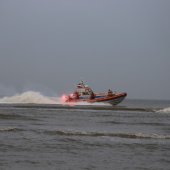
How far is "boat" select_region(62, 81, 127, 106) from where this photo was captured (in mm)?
70375

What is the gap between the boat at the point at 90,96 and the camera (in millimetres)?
70375

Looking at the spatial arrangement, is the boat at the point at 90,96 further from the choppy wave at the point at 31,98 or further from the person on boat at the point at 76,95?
the choppy wave at the point at 31,98

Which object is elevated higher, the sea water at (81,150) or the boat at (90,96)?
the boat at (90,96)

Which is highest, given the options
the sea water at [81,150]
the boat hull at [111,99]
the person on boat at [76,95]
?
the person on boat at [76,95]

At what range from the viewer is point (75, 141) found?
1858 cm

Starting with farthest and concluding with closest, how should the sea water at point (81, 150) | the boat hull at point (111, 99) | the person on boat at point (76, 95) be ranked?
the person on boat at point (76, 95) < the boat hull at point (111, 99) < the sea water at point (81, 150)

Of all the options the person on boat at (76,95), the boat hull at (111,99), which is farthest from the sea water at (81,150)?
the person on boat at (76,95)

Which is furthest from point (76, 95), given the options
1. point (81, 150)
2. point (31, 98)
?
point (81, 150)

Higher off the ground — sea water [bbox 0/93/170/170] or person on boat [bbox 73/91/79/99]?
person on boat [bbox 73/91/79/99]

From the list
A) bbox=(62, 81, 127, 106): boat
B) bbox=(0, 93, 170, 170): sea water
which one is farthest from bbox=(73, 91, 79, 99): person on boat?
bbox=(0, 93, 170, 170): sea water

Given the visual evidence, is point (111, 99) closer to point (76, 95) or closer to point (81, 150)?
point (76, 95)

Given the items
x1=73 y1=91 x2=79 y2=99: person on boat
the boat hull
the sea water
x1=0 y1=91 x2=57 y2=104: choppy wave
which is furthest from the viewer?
x1=0 y1=91 x2=57 y2=104: choppy wave

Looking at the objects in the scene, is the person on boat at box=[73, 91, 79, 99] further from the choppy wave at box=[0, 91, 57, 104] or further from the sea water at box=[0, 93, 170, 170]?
the sea water at box=[0, 93, 170, 170]

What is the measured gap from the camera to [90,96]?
72938 mm
